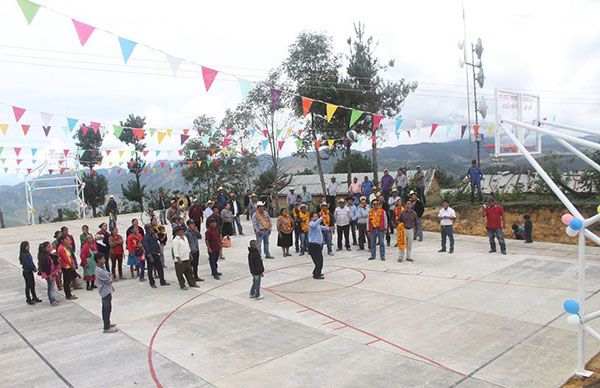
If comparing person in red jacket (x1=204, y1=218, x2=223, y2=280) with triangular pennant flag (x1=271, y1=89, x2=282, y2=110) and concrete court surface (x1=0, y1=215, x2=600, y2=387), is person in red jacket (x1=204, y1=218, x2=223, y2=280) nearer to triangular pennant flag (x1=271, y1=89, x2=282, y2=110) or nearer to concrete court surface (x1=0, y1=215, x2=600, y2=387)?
concrete court surface (x1=0, y1=215, x2=600, y2=387)

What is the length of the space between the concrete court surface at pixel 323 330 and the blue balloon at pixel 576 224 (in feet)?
6.02

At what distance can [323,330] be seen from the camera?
7.67m

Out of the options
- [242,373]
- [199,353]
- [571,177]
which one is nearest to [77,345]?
[199,353]

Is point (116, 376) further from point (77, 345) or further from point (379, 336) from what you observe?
point (379, 336)

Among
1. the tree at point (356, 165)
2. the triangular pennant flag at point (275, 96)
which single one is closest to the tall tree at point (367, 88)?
the triangular pennant flag at point (275, 96)

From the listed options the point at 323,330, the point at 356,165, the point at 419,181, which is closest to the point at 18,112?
→ the point at 323,330

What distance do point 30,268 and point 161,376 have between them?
17.5 feet

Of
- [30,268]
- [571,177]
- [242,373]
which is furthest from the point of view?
[571,177]

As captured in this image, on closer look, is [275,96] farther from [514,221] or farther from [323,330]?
[323,330]

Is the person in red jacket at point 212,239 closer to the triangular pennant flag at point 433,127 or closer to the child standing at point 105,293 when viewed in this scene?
the child standing at point 105,293

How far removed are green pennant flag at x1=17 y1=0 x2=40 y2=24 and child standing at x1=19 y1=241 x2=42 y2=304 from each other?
15.0ft

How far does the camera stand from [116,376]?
6320 mm

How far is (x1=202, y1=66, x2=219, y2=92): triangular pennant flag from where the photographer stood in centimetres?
1093

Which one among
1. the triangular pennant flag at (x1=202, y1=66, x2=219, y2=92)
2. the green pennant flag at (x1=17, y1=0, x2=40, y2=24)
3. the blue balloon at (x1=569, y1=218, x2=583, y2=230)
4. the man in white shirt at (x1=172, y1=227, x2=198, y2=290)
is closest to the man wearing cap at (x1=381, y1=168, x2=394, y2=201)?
the triangular pennant flag at (x1=202, y1=66, x2=219, y2=92)
